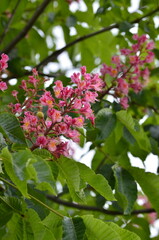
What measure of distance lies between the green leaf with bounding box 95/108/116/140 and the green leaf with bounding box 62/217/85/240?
1.96 feet

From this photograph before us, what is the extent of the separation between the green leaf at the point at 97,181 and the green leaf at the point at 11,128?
0.19 metres

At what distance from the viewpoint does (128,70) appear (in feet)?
6.31

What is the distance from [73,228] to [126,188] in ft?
1.71

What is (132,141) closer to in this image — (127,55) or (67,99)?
(127,55)

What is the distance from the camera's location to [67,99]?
1.35 m

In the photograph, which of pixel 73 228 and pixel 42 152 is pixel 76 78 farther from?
pixel 73 228

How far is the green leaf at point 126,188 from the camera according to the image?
5.38ft

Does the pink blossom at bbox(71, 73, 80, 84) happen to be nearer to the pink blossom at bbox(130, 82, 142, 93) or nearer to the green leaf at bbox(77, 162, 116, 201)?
the green leaf at bbox(77, 162, 116, 201)

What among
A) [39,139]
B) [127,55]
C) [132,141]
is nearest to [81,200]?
[39,139]

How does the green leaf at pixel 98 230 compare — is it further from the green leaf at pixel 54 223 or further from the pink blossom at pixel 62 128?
the pink blossom at pixel 62 128

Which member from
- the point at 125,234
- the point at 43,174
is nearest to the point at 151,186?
the point at 125,234

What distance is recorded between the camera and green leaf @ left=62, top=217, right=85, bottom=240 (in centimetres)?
116

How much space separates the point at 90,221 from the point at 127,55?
3.37 ft

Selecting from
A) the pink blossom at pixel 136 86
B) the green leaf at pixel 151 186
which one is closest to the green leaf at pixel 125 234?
the green leaf at pixel 151 186
